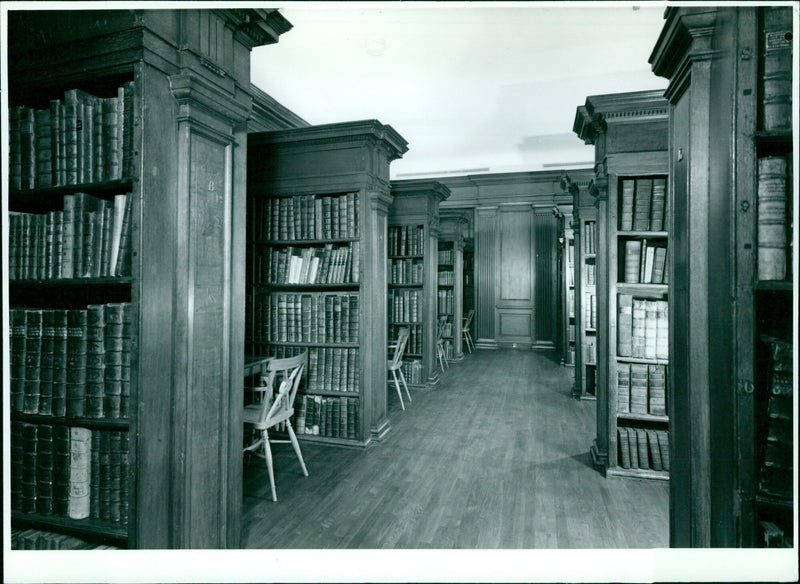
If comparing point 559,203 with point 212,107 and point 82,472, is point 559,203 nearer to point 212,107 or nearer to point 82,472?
point 212,107

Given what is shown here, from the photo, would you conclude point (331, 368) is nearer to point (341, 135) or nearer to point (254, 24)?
point (341, 135)

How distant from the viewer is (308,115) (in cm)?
594

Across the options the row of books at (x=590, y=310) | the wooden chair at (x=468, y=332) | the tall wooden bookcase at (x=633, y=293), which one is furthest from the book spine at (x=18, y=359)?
the wooden chair at (x=468, y=332)

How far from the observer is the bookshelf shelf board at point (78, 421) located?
1.59m

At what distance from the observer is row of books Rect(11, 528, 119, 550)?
1.64 metres

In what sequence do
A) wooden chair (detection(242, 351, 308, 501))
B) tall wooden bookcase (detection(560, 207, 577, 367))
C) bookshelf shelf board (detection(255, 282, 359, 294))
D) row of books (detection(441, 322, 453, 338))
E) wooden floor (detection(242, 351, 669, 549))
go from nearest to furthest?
wooden floor (detection(242, 351, 669, 549)) → wooden chair (detection(242, 351, 308, 501)) → bookshelf shelf board (detection(255, 282, 359, 294)) → tall wooden bookcase (detection(560, 207, 577, 367)) → row of books (detection(441, 322, 453, 338))

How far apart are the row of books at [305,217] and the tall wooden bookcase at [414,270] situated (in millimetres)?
1804

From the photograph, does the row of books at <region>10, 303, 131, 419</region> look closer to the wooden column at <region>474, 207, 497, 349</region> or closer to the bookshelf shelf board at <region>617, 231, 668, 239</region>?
the bookshelf shelf board at <region>617, 231, 668, 239</region>

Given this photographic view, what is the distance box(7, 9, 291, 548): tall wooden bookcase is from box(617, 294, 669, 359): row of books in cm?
263

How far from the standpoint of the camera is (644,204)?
3088mm

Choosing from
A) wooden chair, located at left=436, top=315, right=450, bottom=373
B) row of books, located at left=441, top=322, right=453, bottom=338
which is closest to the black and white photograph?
wooden chair, located at left=436, top=315, right=450, bottom=373

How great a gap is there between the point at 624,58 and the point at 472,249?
19.2 ft

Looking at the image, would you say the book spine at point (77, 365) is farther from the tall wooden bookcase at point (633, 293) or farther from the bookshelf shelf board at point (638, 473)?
the bookshelf shelf board at point (638, 473)

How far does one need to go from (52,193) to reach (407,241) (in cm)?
437
